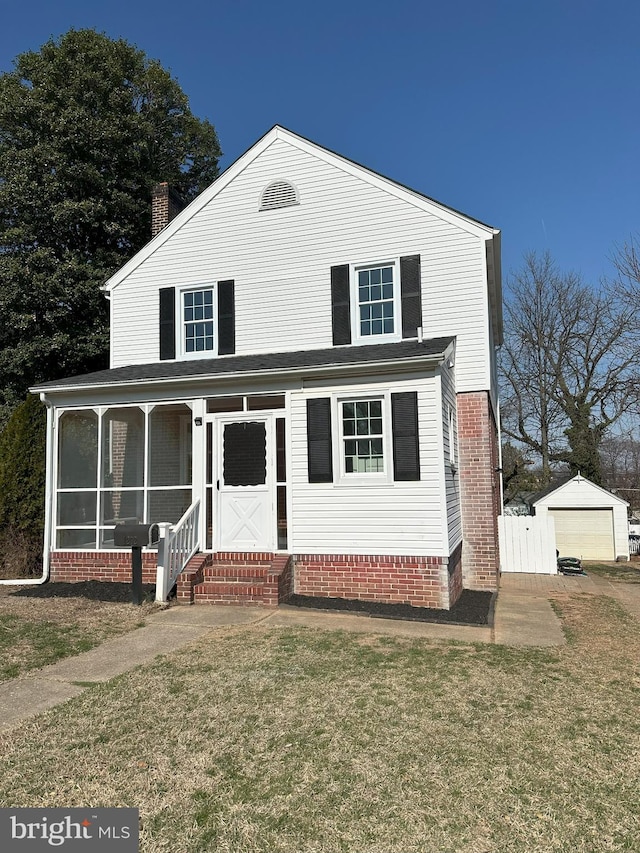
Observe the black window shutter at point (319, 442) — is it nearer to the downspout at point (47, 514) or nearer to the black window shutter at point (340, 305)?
the black window shutter at point (340, 305)

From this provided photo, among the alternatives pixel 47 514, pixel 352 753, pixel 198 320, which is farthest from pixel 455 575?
pixel 198 320

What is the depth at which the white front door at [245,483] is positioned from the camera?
923 cm

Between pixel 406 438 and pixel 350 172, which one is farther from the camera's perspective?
pixel 350 172

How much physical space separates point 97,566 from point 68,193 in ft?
49.0

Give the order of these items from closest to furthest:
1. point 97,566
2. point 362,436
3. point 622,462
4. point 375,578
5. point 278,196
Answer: point 375,578, point 362,436, point 97,566, point 278,196, point 622,462

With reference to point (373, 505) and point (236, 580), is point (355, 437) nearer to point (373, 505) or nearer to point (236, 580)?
point (373, 505)

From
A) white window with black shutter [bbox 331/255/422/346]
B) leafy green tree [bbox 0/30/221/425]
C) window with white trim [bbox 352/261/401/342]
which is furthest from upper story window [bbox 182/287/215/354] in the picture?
leafy green tree [bbox 0/30/221/425]

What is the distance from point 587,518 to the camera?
23344 mm

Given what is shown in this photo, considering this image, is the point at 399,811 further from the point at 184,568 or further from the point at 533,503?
the point at 533,503

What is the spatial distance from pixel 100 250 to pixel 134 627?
15771mm

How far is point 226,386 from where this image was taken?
9570 mm

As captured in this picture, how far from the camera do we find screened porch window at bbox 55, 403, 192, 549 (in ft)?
33.6

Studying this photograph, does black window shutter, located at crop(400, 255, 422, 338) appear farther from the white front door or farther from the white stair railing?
the white stair railing

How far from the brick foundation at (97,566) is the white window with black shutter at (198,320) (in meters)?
4.47
